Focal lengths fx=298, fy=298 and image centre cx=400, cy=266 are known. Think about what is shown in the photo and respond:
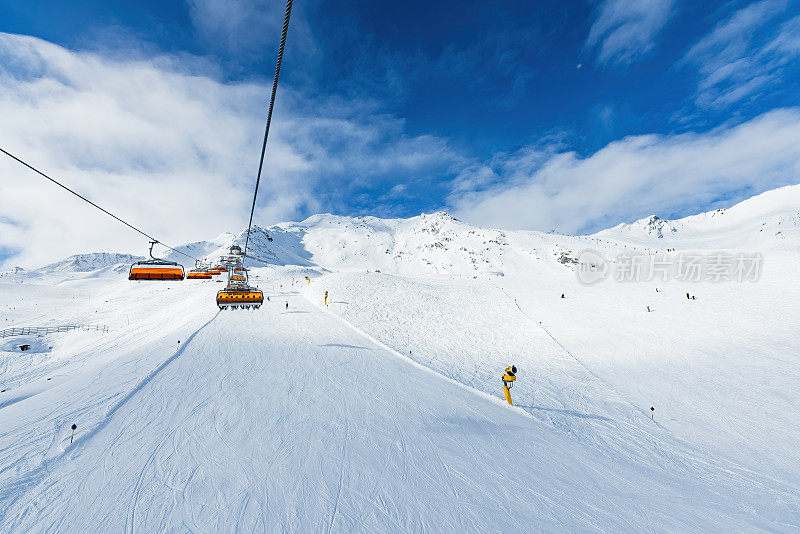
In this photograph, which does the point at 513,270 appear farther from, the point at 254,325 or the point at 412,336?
the point at 254,325

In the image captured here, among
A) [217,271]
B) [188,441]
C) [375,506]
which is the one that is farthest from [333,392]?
[217,271]

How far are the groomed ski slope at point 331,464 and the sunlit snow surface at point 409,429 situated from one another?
1.7 inches

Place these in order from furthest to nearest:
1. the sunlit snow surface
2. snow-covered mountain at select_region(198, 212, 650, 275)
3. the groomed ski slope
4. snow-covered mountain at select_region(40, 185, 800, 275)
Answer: snow-covered mountain at select_region(198, 212, 650, 275) → snow-covered mountain at select_region(40, 185, 800, 275) → the sunlit snow surface → the groomed ski slope

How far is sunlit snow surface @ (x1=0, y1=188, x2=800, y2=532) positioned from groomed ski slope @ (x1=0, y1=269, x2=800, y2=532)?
0.04 metres

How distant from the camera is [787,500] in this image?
23.5 feet

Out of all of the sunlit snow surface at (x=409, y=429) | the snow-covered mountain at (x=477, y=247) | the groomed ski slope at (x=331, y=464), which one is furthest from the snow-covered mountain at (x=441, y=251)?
the groomed ski slope at (x=331, y=464)

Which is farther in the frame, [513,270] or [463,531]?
[513,270]

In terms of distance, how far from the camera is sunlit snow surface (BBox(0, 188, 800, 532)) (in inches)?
180

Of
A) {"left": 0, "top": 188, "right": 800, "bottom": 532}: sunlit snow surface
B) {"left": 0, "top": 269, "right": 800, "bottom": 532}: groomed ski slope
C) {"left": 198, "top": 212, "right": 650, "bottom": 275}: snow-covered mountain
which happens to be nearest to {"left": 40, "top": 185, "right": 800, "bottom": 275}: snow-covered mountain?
{"left": 198, "top": 212, "right": 650, "bottom": 275}: snow-covered mountain

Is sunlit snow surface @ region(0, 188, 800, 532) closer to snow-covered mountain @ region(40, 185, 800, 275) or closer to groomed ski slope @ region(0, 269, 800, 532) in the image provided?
groomed ski slope @ region(0, 269, 800, 532)

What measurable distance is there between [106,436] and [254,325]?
43.8 feet

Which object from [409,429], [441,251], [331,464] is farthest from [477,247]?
[331,464]

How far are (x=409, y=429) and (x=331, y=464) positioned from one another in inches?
90.1

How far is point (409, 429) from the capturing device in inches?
285
